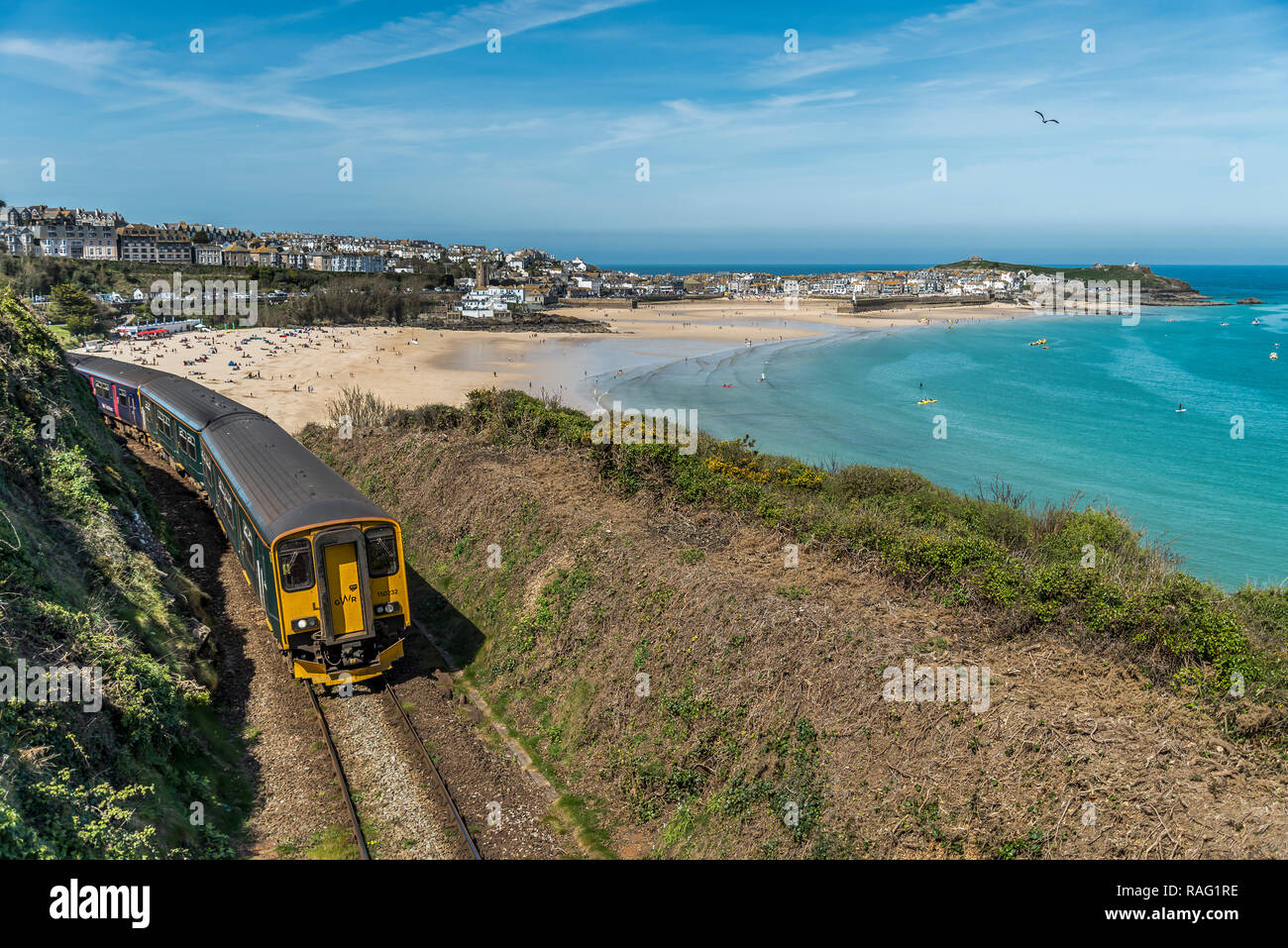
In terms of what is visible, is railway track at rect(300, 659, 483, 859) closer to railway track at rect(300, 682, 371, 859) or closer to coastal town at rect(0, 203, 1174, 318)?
railway track at rect(300, 682, 371, 859)

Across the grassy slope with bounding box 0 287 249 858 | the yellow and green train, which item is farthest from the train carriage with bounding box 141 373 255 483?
the yellow and green train

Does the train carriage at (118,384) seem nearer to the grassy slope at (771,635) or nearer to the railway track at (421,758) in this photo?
the grassy slope at (771,635)

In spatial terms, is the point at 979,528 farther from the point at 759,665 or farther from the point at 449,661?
the point at 449,661

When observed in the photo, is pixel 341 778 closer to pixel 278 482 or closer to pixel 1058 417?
pixel 278 482

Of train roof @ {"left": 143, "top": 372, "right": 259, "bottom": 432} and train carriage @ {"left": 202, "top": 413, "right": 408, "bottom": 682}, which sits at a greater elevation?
train roof @ {"left": 143, "top": 372, "right": 259, "bottom": 432}

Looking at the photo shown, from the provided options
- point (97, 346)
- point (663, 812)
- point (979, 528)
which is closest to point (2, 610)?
point (663, 812)

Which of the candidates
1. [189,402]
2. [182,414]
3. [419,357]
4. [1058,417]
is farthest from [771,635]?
[419,357]
